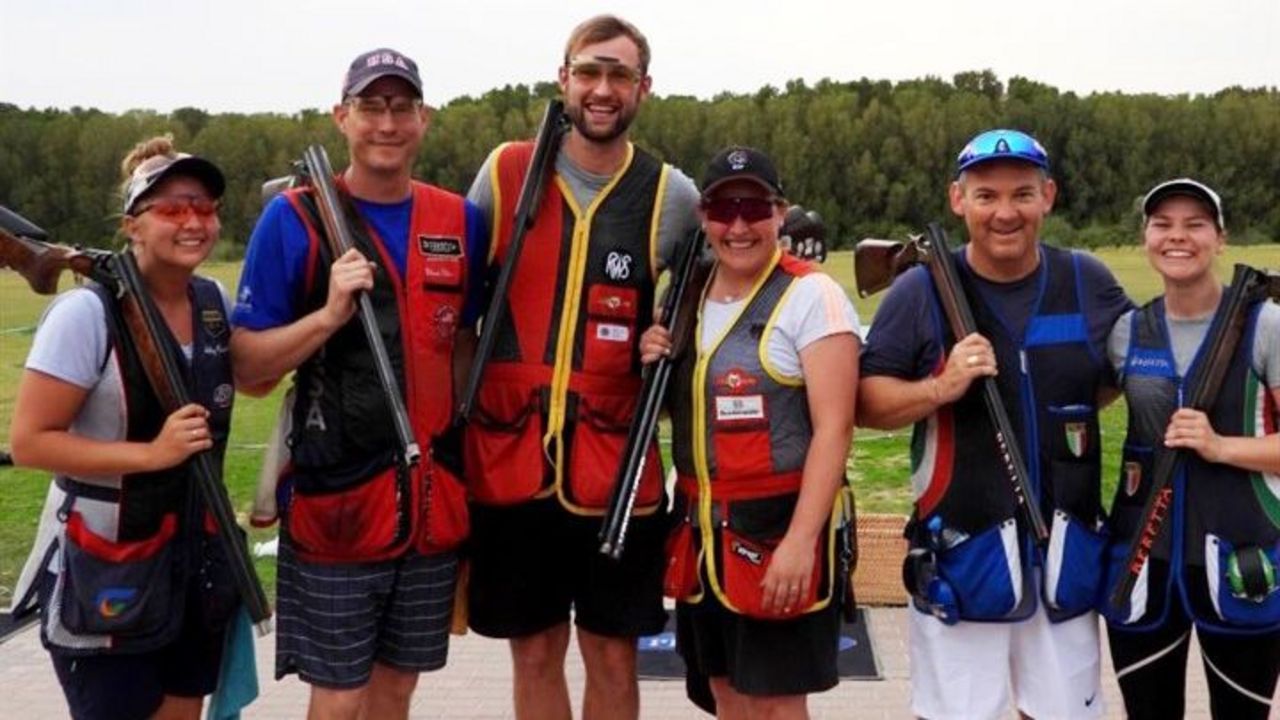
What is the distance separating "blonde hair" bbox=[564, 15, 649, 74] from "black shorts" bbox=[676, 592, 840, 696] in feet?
5.65

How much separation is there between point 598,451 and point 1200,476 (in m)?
1.76

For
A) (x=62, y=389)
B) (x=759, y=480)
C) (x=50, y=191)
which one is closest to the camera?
(x=62, y=389)

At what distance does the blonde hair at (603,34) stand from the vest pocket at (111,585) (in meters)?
1.94

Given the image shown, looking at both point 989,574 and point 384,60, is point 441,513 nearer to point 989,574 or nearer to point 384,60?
point 384,60

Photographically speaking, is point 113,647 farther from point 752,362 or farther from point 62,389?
point 752,362

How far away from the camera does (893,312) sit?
409 centimetres

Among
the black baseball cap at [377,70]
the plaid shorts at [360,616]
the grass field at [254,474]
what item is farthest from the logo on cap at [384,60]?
the grass field at [254,474]

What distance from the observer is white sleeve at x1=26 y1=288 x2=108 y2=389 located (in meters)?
3.73

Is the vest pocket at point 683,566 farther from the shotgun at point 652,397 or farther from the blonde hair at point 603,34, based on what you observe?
the blonde hair at point 603,34

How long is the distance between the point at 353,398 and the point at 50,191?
224 feet

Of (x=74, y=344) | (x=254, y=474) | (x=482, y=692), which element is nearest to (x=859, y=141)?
(x=254, y=474)

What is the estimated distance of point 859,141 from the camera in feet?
228

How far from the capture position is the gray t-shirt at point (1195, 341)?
3.86 m

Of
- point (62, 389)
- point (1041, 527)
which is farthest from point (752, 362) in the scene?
point (62, 389)
